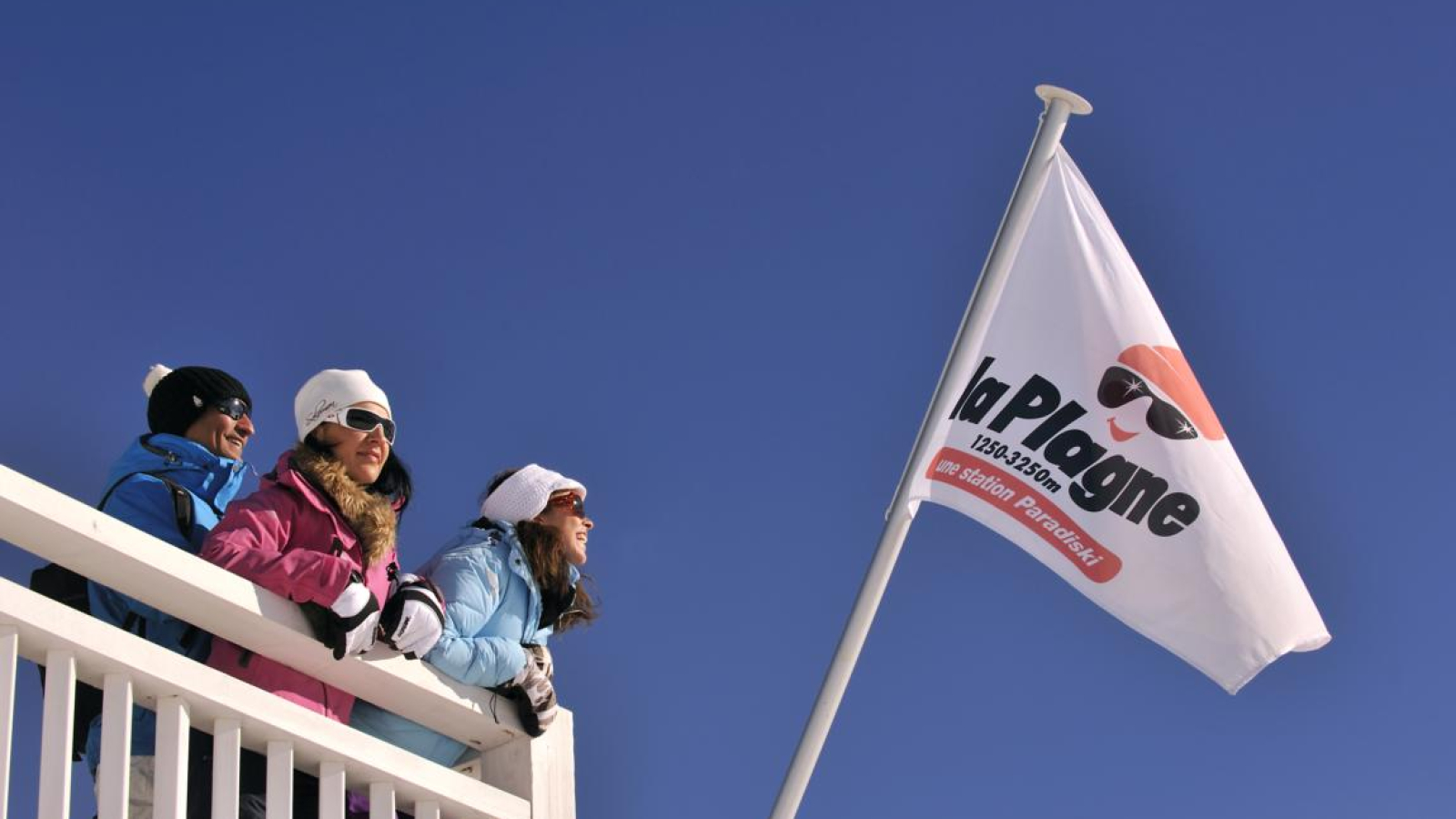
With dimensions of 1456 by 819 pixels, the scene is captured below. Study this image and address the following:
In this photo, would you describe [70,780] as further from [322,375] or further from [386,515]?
[322,375]

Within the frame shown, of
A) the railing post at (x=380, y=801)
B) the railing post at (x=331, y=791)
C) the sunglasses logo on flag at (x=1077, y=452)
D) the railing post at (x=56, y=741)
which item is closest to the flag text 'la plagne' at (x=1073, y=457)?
the sunglasses logo on flag at (x=1077, y=452)

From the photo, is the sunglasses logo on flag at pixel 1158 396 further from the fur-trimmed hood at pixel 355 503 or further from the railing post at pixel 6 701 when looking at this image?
the railing post at pixel 6 701

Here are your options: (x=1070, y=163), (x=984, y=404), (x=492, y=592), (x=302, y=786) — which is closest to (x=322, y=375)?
(x=492, y=592)

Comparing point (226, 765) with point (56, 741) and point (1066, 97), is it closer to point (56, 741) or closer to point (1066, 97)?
point (56, 741)

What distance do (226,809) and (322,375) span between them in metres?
→ 1.59

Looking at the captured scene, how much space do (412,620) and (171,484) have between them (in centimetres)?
80

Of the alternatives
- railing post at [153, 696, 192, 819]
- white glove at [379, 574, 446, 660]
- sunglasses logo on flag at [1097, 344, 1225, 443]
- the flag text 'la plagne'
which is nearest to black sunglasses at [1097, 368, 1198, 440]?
sunglasses logo on flag at [1097, 344, 1225, 443]

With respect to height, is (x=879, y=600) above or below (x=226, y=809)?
above

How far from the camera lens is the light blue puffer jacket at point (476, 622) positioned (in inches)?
226

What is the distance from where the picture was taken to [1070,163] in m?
7.97

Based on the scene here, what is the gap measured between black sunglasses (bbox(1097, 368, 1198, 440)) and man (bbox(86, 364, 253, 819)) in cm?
296

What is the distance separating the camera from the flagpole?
6574mm

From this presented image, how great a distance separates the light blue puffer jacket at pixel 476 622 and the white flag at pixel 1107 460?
60.3 inches

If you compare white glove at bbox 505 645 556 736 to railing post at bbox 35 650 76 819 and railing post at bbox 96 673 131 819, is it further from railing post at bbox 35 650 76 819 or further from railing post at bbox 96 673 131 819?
railing post at bbox 35 650 76 819
